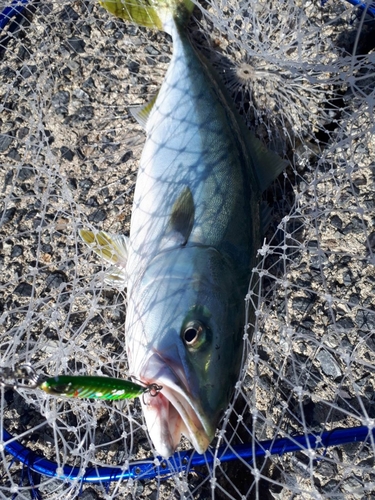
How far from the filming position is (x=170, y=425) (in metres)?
1.61

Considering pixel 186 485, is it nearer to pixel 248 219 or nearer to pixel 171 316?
pixel 171 316

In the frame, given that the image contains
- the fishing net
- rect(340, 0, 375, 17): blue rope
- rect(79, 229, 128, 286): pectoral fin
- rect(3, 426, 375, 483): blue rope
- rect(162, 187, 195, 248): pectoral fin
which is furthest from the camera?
rect(340, 0, 375, 17): blue rope

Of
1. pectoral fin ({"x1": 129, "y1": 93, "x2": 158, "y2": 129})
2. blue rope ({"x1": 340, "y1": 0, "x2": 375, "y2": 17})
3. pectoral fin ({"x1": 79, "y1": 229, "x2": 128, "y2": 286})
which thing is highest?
pectoral fin ({"x1": 129, "y1": 93, "x2": 158, "y2": 129})

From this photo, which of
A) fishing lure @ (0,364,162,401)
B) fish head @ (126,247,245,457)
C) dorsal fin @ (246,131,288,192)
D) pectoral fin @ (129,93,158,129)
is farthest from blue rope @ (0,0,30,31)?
fishing lure @ (0,364,162,401)

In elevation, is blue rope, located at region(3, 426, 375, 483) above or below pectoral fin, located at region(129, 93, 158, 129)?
below

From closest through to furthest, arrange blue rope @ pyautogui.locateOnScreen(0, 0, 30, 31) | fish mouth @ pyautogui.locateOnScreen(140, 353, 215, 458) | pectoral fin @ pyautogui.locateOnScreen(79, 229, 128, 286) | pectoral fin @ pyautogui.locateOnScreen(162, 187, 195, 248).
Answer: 1. fish mouth @ pyautogui.locateOnScreen(140, 353, 215, 458)
2. pectoral fin @ pyautogui.locateOnScreen(162, 187, 195, 248)
3. pectoral fin @ pyautogui.locateOnScreen(79, 229, 128, 286)
4. blue rope @ pyautogui.locateOnScreen(0, 0, 30, 31)

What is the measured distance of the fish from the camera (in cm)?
161

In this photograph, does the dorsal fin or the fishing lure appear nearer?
the fishing lure

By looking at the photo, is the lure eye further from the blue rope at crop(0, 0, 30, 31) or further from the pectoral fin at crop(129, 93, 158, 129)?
the blue rope at crop(0, 0, 30, 31)

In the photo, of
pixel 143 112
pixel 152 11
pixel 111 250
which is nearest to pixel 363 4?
pixel 152 11

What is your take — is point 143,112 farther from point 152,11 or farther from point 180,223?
point 180,223

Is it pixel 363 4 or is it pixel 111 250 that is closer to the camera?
pixel 111 250

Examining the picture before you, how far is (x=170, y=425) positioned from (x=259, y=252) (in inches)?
28.7

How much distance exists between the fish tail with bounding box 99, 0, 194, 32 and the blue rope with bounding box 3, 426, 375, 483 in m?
1.93
